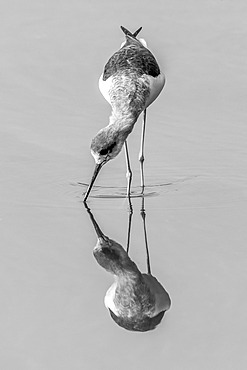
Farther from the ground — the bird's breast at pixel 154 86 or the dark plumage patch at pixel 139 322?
the bird's breast at pixel 154 86

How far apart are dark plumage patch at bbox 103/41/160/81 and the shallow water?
28.0 inches

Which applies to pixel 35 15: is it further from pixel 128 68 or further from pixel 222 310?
pixel 222 310

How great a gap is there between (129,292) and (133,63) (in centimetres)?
299

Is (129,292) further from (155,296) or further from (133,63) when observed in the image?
(133,63)

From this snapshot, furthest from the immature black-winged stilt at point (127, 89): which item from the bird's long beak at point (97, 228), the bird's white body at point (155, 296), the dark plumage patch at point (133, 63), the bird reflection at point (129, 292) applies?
the bird's white body at point (155, 296)

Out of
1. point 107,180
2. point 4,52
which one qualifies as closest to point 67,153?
point 107,180

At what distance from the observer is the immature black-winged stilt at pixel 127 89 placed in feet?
29.5

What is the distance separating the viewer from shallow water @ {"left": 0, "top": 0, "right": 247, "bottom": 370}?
6762mm

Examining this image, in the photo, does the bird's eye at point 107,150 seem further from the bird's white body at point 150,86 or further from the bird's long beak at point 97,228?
the bird's white body at point 150,86

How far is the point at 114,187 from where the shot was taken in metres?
9.37

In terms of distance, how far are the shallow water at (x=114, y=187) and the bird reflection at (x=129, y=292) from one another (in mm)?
81

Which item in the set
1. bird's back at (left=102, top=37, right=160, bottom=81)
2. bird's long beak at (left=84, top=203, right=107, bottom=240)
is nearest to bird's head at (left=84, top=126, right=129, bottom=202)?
bird's long beak at (left=84, top=203, right=107, bottom=240)

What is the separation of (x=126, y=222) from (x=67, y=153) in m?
1.42

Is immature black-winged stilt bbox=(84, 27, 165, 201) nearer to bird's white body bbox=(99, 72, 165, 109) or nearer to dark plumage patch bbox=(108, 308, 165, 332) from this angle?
bird's white body bbox=(99, 72, 165, 109)
